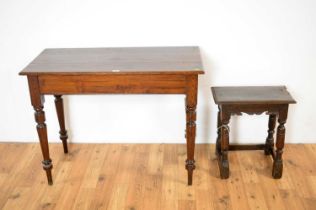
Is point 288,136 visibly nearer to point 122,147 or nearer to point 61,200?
point 122,147

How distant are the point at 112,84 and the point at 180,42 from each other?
654mm

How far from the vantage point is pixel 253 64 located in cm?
256

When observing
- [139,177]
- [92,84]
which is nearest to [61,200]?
[139,177]

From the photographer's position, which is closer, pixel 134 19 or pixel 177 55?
pixel 177 55

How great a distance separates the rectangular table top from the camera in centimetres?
203

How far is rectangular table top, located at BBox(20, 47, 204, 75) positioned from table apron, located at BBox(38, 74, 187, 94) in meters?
0.04

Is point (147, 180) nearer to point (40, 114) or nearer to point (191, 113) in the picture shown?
point (191, 113)

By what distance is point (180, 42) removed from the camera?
250 cm

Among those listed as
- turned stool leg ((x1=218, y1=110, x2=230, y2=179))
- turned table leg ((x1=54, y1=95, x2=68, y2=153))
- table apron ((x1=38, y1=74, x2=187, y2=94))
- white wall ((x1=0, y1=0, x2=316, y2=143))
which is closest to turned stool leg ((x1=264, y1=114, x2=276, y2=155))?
white wall ((x1=0, y1=0, x2=316, y2=143))

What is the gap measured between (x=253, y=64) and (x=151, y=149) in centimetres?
98

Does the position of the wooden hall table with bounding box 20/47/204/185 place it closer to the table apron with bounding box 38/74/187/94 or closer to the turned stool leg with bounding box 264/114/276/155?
the table apron with bounding box 38/74/187/94

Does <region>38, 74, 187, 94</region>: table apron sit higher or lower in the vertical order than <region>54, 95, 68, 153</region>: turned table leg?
higher

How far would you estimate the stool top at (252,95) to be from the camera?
2.24 m

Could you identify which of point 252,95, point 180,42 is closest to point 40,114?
point 180,42
